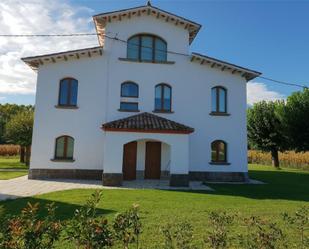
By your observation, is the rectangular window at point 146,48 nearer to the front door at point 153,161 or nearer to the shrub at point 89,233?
the front door at point 153,161

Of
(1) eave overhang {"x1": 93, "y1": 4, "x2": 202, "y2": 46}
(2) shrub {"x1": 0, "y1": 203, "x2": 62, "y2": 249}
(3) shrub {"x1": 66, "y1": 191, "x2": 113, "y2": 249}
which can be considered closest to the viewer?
(2) shrub {"x1": 0, "y1": 203, "x2": 62, "y2": 249}

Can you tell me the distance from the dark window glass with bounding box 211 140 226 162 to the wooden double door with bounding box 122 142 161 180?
3.42 meters

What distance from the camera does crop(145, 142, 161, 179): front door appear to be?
786 inches

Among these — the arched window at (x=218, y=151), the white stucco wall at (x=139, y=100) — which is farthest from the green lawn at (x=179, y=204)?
the white stucco wall at (x=139, y=100)

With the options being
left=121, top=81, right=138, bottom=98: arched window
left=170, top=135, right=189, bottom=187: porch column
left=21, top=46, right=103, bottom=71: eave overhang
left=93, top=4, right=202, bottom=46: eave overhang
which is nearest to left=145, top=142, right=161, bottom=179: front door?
left=170, top=135, right=189, bottom=187: porch column

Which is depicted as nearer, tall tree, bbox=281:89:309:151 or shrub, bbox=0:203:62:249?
shrub, bbox=0:203:62:249

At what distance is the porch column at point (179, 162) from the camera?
56.0 ft

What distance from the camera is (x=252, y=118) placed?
33.2 metres

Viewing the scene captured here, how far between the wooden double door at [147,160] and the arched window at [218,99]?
14.3 ft

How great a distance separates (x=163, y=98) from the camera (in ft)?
67.2

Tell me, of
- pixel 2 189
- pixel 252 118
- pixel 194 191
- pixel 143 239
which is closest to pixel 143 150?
pixel 194 191

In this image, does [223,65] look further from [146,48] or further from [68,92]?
[68,92]

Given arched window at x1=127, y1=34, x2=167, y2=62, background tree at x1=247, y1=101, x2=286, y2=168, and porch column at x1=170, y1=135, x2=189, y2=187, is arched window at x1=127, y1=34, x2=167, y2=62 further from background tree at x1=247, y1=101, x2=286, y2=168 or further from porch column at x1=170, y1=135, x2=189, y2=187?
background tree at x1=247, y1=101, x2=286, y2=168

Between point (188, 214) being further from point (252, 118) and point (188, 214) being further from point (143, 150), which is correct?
point (252, 118)
